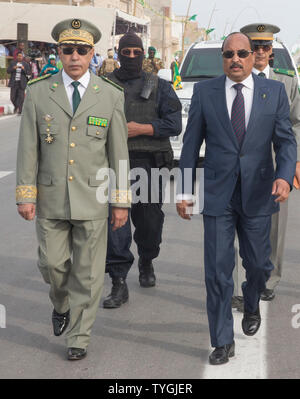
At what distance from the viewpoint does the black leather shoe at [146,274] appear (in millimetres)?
6684

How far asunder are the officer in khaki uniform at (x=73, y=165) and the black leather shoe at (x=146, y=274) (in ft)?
5.41

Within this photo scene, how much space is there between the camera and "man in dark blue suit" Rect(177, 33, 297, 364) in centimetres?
484

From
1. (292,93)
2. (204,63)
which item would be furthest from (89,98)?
(204,63)

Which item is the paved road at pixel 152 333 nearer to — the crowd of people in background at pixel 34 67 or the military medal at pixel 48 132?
the military medal at pixel 48 132

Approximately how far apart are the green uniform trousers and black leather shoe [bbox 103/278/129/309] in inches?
40.4

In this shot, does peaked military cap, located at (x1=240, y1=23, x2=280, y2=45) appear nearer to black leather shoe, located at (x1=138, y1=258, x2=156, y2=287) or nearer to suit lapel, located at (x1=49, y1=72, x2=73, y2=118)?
suit lapel, located at (x1=49, y1=72, x2=73, y2=118)

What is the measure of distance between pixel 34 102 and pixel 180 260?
314 centimetres

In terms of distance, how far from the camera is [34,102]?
193 inches

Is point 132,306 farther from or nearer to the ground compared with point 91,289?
nearer to the ground

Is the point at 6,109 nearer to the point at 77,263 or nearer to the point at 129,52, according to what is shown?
the point at 129,52

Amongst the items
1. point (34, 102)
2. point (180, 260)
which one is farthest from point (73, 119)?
point (180, 260)

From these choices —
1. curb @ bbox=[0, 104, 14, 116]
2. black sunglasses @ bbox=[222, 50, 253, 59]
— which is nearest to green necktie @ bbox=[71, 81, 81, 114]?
black sunglasses @ bbox=[222, 50, 253, 59]

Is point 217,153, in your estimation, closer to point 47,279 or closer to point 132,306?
point 47,279

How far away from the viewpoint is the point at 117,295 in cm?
612
